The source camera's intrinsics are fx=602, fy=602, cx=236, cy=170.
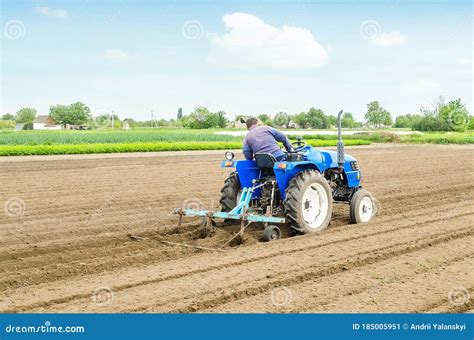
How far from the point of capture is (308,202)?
A: 8.03 m

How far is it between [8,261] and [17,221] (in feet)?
9.18

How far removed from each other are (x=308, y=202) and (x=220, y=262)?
195 centimetres

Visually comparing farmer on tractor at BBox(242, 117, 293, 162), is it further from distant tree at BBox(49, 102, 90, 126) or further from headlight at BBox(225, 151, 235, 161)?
distant tree at BBox(49, 102, 90, 126)

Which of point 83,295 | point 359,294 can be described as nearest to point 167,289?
point 83,295

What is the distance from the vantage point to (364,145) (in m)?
40.3

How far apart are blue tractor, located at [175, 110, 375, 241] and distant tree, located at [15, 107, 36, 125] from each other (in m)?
60.0

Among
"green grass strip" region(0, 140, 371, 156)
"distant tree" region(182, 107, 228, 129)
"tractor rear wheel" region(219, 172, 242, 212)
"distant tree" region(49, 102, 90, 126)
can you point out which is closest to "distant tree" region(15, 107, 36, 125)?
"distant tree" region(49, 102, 90, 126)

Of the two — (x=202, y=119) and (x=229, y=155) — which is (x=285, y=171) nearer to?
(x=229, y=155)

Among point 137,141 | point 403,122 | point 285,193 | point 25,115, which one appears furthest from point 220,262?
point 25,115

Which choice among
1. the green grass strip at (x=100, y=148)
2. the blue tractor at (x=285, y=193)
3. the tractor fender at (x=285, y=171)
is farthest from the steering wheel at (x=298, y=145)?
the green grass strip at (x=100, y=148)

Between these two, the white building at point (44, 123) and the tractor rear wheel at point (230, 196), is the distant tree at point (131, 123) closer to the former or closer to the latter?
the white building at point (44, 123)

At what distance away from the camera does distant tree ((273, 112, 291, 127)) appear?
312 inches

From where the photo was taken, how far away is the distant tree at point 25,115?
6450 centimetres

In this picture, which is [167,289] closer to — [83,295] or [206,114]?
[83,295]
